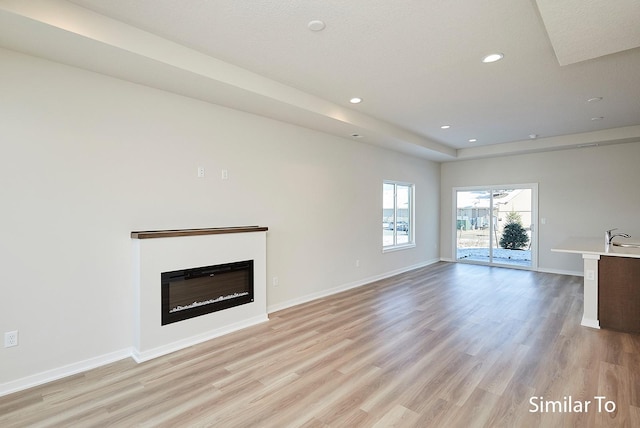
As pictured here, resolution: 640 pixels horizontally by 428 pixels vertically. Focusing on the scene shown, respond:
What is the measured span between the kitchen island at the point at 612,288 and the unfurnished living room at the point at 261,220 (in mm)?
24

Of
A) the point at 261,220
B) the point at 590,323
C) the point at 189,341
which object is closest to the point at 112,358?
the point at 189,341

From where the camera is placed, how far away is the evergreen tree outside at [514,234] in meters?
7.24

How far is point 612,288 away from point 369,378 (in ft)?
11.0

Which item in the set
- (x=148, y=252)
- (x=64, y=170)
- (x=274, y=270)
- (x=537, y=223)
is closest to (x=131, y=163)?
(x=64, y=170)

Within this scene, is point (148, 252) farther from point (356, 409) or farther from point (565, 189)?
point (565, 189)

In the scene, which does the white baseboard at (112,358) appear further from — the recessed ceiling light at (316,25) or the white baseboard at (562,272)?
the white baseboard at (562,272)

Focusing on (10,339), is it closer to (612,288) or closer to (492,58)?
(492,58)

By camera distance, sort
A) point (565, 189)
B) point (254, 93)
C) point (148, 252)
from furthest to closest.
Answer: point (565, 189) → point (254, 93) → point (148, 252)

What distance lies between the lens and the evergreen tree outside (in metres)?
7.24

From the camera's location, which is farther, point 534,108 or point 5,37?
point 534,108

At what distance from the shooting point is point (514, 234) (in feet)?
24.1

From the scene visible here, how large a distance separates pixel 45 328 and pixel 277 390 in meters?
2.02

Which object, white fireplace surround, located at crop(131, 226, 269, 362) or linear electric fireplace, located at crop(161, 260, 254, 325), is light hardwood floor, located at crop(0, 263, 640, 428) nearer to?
white fireplace surround, located at crop(131, 226, 269, 362)

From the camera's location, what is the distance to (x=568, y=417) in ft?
6.98
